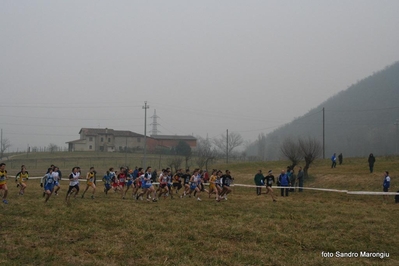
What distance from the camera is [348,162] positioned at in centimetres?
5031

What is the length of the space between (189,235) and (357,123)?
12571 centimetres

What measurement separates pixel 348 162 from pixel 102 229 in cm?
4206

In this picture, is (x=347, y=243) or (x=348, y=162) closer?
(x=347, y=243)

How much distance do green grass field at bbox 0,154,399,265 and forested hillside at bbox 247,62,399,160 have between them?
8175 cm

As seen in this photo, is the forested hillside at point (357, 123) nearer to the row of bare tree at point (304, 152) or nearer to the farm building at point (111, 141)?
the farm building at point (111, 141)

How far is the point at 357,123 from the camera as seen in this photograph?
423 ft

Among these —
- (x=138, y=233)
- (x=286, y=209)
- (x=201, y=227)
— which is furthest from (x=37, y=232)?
(x=286, y=209)

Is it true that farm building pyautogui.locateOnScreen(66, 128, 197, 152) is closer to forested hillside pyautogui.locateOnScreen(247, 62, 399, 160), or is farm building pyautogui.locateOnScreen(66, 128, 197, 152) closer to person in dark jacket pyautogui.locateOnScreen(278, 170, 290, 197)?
forested hillside pyautogui.locateOnScreen(247, 62, 399, 160)

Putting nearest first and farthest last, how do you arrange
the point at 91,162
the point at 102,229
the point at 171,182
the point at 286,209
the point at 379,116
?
the point at 102,229
the point at 286,209
the point at 171,182
the point at 91,162
the point at 379,116

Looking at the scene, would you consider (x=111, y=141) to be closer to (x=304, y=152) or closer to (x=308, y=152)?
(x=304, y=152)

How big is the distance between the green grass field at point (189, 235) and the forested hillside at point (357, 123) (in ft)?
268

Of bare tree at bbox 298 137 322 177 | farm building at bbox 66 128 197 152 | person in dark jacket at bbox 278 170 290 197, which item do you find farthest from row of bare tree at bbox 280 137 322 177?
farm building at bbox 66 128 197 152

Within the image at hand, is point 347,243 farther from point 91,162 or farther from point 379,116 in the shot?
point 379,116

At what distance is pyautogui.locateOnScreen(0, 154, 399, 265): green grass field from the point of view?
10539 mm
